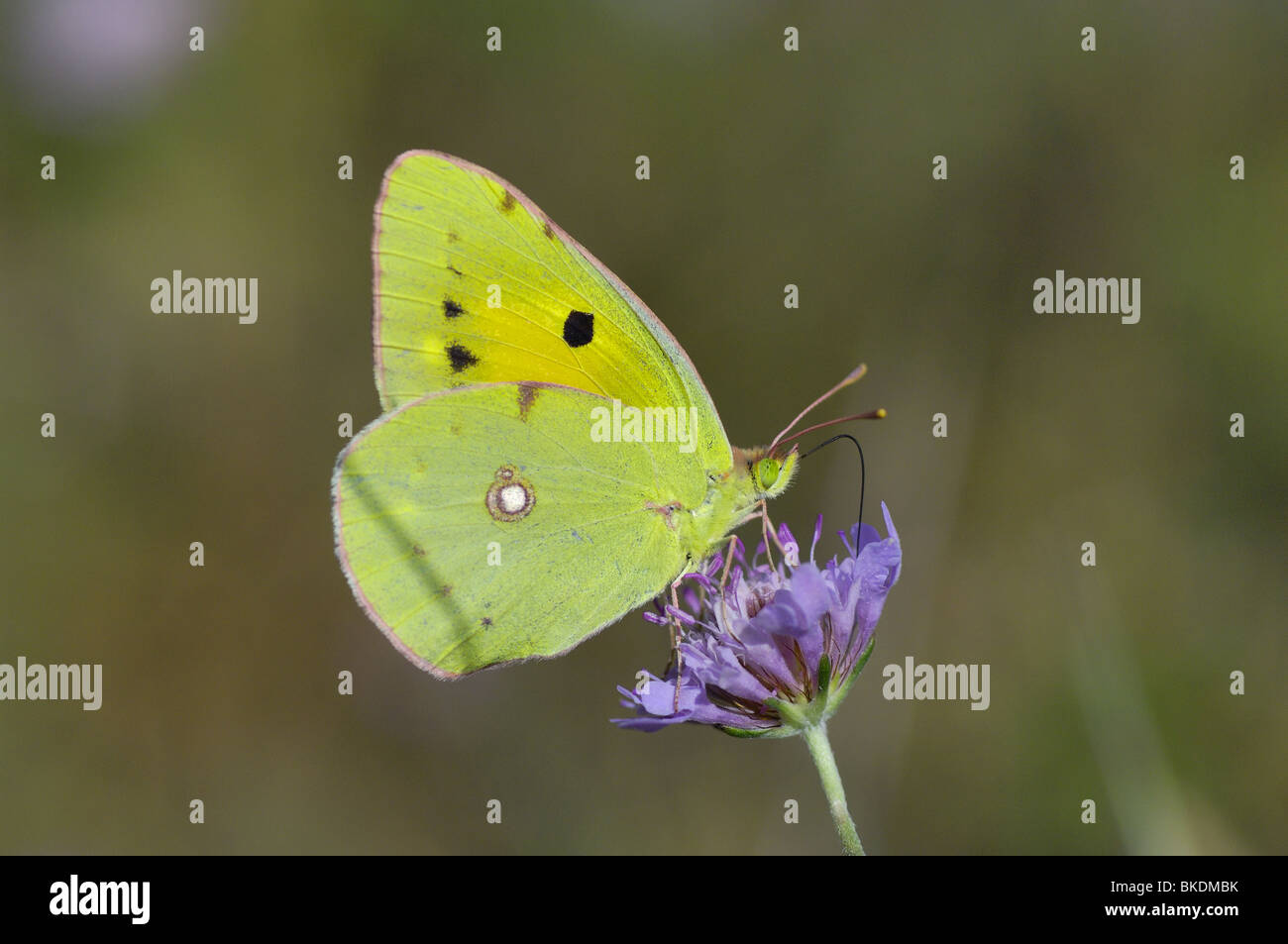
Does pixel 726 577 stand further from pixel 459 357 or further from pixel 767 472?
pixel 459 357

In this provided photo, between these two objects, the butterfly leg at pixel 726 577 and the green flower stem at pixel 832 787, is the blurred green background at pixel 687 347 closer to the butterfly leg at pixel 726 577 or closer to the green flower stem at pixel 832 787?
the butterfly leg at pixel 726 577

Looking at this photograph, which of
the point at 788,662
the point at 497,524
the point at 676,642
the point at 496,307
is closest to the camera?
the point at 788,662

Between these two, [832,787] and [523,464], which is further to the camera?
[523,464]

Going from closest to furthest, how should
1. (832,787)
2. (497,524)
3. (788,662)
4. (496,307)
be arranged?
(832,787)
(788,662)
(497,524)
(496,307)

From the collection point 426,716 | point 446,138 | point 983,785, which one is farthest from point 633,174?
point 983,785

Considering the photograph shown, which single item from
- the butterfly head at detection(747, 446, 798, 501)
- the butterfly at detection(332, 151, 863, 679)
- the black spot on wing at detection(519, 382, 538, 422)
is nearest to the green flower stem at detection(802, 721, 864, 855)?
the butterfly at detection(332, 151, 863, 679)

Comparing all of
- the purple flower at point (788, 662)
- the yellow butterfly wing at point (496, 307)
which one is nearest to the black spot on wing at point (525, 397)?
the yellow butterfly wing at point (496, 307)

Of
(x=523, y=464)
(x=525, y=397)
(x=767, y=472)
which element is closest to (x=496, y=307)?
(x=525, y=397)
